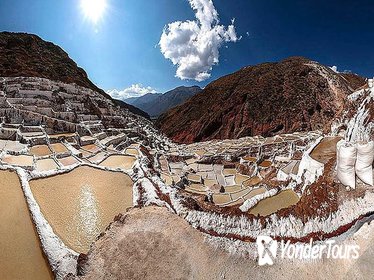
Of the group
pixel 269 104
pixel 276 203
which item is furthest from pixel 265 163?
pixel 269 104

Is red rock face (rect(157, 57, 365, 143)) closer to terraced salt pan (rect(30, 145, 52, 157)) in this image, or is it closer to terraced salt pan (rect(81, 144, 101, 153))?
terraced salt pan (rect(81, 144, 101, 153))

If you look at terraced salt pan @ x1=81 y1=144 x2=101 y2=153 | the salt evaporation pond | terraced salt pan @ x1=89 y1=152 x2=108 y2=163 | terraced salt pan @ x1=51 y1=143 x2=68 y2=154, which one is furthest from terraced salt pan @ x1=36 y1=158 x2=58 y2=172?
terraced salt pan @ x1=81 y1=144 x2=101 y2=153

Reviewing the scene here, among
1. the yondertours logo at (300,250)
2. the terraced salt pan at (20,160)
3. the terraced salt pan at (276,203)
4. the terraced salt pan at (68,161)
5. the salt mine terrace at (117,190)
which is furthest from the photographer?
the terraced salt pan at (68,161)

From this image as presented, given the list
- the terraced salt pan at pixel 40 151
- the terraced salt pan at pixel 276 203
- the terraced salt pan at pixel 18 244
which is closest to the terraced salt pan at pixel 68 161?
the terraced salt pan at pixel 40 151

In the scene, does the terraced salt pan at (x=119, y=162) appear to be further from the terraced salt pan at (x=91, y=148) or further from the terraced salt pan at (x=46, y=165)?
the terraced salt pan at (x=46, y=165)

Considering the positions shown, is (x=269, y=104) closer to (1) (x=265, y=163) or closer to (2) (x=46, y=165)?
(1) (x=265, y=163)

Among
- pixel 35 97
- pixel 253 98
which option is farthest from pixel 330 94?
pixel 35 97
